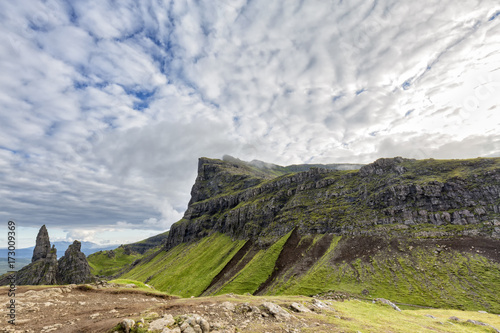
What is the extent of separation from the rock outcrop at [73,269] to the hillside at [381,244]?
63.5 meters

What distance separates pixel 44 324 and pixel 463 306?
330 feet

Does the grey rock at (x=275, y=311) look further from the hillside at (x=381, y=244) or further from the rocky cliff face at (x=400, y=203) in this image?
the rocky cliff face at (x=400, y=203)

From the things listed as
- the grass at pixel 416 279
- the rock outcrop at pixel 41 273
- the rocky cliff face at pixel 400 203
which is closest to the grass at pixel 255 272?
the rocky cliff face at pixel 400 203

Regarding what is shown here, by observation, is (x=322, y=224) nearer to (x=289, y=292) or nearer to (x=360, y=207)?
(x=360, y=207)

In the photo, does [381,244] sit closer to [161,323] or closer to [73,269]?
[161,323]

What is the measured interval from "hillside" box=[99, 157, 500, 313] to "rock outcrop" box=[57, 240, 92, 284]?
63.5 meters

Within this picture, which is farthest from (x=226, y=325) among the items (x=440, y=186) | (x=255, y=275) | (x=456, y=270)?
(x=440, y=186)

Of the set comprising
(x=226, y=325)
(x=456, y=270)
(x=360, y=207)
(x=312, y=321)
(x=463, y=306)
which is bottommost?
(x=463, y=306)

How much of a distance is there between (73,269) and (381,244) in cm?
23112

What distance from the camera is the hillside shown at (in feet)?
267

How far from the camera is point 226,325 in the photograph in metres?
20.2

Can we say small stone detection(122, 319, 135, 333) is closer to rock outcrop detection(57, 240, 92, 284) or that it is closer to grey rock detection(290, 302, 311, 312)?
grey rock detection(290, 302, 311, 312)

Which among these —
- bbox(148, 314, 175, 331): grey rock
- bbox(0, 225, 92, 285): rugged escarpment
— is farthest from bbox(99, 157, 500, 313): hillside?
bbox(148, 314, 175, 331): grey rock

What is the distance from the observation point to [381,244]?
110 m
